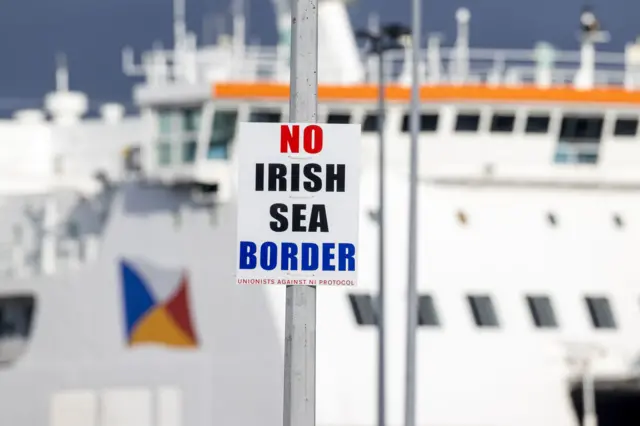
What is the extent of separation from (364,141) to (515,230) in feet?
10.6

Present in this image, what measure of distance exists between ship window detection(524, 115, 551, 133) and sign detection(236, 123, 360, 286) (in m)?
24.0

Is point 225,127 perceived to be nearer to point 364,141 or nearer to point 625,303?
point 364,141

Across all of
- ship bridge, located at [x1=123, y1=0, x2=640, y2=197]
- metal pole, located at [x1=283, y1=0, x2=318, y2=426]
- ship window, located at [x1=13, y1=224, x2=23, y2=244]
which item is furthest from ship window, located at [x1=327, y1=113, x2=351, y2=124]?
metal pole, located at [x1=283, y1=0, x2=318, y2=426]

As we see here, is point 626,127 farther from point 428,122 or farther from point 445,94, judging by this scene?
point 428,122

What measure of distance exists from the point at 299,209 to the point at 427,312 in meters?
22.3

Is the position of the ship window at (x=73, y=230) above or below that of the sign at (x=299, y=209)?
above

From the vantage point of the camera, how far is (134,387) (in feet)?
121

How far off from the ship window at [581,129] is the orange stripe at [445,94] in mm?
397

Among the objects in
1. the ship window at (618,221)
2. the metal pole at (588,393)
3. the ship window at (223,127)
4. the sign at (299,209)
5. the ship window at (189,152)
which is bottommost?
the metal pole at (588,393)

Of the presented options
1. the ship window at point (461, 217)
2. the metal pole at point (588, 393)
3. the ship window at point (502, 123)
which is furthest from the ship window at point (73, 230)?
the metal pole at point (588, 393)

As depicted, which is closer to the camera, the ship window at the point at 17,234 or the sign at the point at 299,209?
the sign at the point at 299,209

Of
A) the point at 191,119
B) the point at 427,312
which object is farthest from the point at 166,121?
the point at 427,312

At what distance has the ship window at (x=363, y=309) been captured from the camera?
116ft

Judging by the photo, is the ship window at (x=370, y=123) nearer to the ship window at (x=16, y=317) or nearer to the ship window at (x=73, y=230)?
the ship window at (x=73, y=230)
